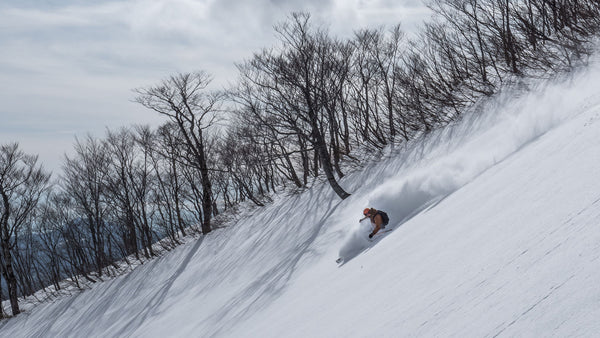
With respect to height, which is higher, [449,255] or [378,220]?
[378,220]

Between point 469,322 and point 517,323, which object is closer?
point 517,323

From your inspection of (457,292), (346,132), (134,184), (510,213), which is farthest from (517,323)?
(134,184)

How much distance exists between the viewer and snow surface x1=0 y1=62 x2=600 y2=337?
8.59ft

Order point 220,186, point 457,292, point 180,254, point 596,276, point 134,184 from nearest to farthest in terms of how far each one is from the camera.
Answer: point 596,276 → point 457,292 → point 180,254 → point 134,184 → point 220,186

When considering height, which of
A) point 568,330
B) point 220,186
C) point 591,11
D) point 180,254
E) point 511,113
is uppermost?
point 220,186

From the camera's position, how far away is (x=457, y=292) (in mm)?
3289

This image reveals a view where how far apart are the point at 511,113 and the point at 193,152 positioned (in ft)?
Result: 60.9

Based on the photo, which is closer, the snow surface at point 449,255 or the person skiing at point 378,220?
the snow surface at point 449,255

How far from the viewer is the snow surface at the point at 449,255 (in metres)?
2.62

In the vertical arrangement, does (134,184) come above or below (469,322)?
above

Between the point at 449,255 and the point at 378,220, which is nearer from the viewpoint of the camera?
the point at 449,255

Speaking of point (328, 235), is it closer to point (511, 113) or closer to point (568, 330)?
point (511, 113)

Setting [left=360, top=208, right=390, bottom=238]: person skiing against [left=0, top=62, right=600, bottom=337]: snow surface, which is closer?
[left=0, top=62, right=600, bottom=337]: snow surface

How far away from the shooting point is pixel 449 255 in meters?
4.45
